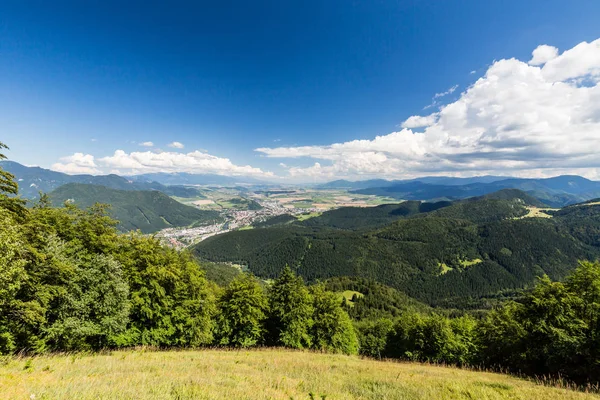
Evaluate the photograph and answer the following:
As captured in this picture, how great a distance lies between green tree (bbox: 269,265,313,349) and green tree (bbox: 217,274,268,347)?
179cm

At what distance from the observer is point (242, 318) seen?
1256 inches

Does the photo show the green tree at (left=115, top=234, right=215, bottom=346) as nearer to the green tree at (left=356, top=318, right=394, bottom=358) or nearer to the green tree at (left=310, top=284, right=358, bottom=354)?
the green tree at (left=310, top=284, right=358, bottom=354)

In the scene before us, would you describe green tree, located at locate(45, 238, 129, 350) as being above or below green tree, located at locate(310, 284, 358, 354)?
above

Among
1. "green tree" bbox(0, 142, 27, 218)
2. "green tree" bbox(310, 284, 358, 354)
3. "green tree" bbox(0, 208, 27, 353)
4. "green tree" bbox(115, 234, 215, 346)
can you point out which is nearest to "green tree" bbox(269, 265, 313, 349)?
"green tree" bbox(310, 284, 358, 354)

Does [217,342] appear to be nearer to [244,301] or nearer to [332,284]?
[244,301]

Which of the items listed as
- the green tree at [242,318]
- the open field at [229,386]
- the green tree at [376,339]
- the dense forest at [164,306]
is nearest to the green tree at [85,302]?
the dense forest at [164,306]

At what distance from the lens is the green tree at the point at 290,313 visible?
33.4 metres

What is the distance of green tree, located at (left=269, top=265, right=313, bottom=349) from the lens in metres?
33.4

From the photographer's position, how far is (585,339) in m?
19.8

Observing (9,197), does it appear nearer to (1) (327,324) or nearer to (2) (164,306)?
(2) (164,306)

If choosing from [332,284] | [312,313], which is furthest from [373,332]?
[332,284]

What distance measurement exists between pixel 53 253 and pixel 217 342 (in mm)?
21769

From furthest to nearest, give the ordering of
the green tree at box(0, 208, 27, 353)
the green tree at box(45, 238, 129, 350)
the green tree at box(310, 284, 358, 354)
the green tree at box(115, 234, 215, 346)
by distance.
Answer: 1. the green tree at box(310, 284, 358, 354)
2. the green tree at box(115, 234, 215, 346)
3. the green tree at box(45, 238, 129, 350)
4. the green tree at box(0, 208, 27, 353)

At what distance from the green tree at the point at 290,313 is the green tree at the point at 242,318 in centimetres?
179
